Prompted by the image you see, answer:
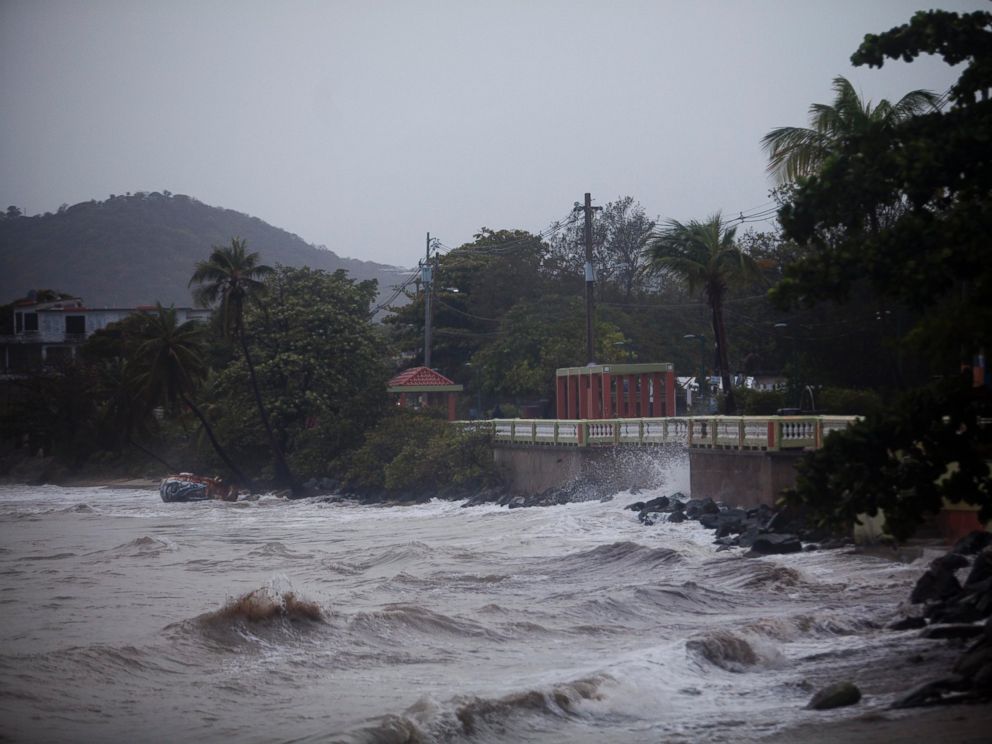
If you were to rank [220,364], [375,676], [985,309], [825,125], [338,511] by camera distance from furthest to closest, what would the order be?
[220,364] < [338,511] < [825,125] < [375,676] < [985,309]

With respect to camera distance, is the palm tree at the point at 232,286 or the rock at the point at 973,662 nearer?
the rock at the point at 973,662

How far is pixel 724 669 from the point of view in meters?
14.1

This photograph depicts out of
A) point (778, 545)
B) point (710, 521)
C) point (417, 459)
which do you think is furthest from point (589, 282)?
point (778, 545)

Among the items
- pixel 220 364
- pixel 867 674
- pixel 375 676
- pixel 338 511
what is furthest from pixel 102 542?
pixel 220 364

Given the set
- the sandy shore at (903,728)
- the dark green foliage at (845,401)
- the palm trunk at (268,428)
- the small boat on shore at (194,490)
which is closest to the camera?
the sandy shore at (903,728)

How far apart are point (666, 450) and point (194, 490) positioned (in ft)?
83.7

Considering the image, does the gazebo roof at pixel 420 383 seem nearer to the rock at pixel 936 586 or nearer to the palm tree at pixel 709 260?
the palm tree at pixel 709 260

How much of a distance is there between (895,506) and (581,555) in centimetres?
1331

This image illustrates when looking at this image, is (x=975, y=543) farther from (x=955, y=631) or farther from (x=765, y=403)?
(x=765, y=403)

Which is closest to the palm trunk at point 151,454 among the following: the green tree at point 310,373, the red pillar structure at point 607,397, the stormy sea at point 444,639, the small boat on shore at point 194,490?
the green tree at point 310,373

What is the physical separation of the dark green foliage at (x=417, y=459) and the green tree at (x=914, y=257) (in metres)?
32.6

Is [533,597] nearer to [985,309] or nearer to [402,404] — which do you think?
[985,309]

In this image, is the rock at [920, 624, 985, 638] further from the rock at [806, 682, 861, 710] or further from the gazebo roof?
the gazebo roof

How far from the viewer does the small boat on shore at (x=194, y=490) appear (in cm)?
5169
